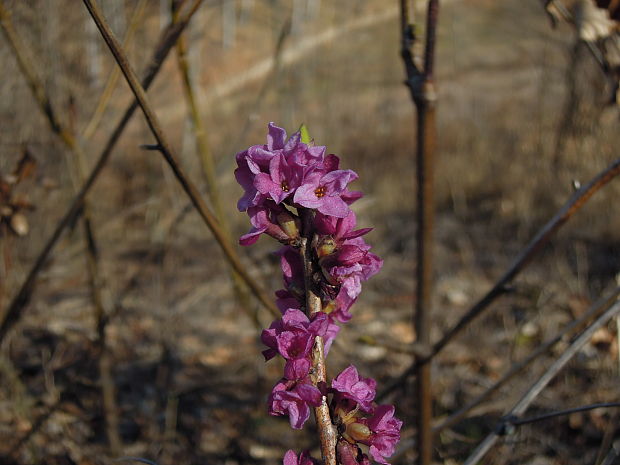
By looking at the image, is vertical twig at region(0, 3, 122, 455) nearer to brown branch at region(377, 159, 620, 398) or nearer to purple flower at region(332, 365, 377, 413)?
brown branch at region(377, 159, 620, 398)

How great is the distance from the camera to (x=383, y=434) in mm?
920

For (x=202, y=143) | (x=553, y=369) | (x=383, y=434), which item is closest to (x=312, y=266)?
(x=383, y=434)

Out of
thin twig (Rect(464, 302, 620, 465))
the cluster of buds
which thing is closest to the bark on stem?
→ the cluster of buds

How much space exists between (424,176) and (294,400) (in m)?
0.59

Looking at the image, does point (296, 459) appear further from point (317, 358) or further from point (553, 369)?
point (553, 369)

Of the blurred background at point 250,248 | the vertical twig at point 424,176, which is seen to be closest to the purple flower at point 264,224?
the vertical twig at point 424,176

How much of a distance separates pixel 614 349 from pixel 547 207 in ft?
8.20

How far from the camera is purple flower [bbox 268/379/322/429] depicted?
836 millimetres

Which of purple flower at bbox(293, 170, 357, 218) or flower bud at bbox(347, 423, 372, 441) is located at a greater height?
purple flower at bbox(293, 170, 357, 218)

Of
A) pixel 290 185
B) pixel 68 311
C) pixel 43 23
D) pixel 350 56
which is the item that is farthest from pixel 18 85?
pixel 350 56

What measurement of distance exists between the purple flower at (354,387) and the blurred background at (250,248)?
58 cm

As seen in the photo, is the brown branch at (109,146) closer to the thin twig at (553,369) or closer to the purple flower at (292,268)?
the purple flower at (292,268)

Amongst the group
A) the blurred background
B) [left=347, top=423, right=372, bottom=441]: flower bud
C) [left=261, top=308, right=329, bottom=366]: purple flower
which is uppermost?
[left=261, top=308, right=329, bottom=366]: purple flower

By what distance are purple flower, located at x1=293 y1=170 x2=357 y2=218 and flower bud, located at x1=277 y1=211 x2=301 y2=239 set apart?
0.06 metres
